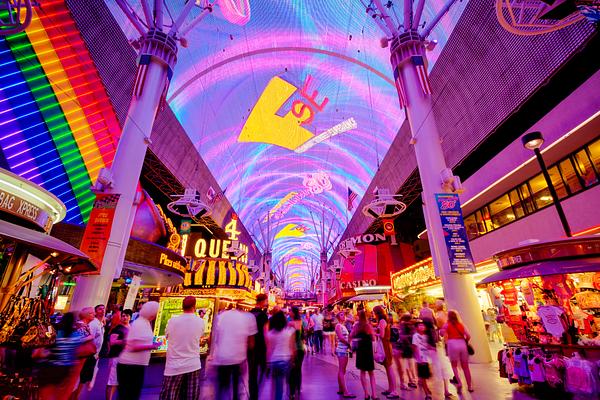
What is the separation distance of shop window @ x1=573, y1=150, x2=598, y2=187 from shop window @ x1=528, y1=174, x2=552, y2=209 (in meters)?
1.61

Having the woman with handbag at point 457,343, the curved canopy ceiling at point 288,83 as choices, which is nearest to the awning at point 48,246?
the woman with handbag at point 457,343

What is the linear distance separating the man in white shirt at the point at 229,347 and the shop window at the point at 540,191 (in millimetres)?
12750

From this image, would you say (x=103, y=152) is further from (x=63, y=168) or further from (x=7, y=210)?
(x=7, y=210)

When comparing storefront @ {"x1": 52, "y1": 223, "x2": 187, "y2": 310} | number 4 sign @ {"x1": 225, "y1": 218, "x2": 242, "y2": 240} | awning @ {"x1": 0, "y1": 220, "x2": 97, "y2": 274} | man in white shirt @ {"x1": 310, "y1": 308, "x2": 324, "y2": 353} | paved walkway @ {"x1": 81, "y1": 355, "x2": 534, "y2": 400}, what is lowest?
paved walkway @ {"x1": 81, "y1": 355, "x2": 534, "y2": 400}

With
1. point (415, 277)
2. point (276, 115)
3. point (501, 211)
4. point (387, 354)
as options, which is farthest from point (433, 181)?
point (276, 115)

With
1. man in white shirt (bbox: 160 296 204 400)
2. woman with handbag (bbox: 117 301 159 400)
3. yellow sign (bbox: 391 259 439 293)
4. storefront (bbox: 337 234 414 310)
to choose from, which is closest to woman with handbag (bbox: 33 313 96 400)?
woman with handbag (bbox: 117 301 159 400)

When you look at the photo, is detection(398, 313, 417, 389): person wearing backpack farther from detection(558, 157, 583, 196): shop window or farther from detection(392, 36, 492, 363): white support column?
detection(558, 157, 583, 196): shop window

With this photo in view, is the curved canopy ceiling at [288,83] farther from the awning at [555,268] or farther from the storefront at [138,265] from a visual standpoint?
the awning at [555,268]

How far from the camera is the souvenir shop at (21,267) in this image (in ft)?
15.2

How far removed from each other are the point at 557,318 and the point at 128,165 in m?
12.8

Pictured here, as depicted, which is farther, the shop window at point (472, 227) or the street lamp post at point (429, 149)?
the shop window at point (472, 227)

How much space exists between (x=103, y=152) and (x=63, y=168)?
5.92 feet

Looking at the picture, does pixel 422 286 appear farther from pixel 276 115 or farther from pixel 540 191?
pixel 276 115

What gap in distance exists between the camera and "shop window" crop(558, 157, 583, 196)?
9725mm
